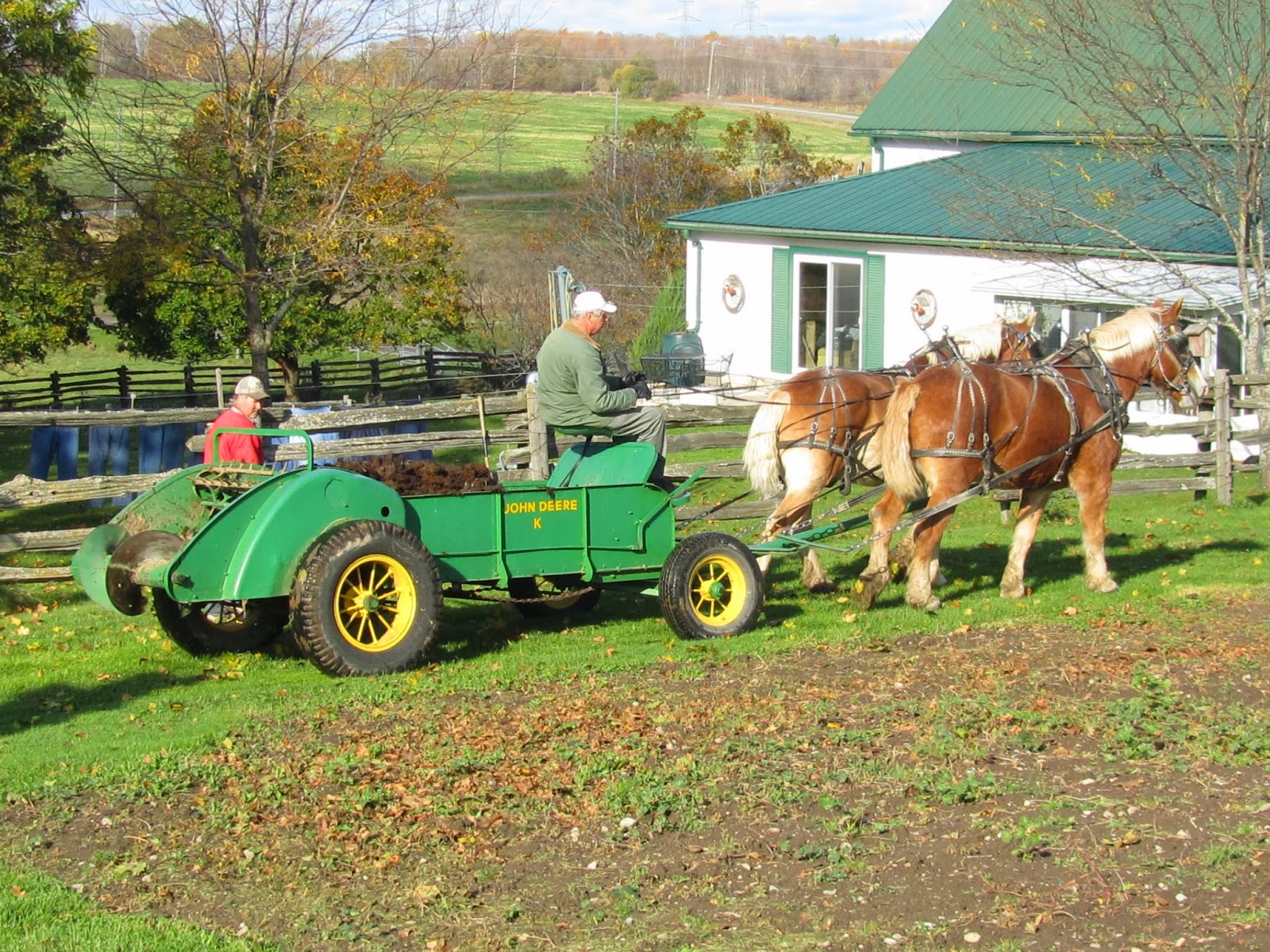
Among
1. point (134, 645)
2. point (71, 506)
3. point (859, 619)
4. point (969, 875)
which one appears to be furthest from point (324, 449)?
point (969, 875)

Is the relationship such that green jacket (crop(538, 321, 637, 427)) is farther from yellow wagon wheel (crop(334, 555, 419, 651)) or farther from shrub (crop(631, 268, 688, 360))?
shrub (crop(631, 268, 688, 360))

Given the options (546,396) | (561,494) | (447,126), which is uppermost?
(447,126)

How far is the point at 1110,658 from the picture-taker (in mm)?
8938

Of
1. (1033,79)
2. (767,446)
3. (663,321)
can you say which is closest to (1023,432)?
(767,446)

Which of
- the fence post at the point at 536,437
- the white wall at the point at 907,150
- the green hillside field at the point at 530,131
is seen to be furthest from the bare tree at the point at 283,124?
the white wall at the point at 907,150

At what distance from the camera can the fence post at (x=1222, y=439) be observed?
53.6 feet

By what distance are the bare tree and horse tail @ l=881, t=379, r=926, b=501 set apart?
10.2 m

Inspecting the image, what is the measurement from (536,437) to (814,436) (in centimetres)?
268

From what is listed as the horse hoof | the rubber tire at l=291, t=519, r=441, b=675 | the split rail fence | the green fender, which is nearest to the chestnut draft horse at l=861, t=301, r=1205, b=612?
the horse hoof

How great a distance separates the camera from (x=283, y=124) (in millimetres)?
18484

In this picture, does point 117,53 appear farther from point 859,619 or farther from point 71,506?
point 859,619

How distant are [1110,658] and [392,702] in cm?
429

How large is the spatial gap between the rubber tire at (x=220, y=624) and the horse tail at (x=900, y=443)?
4240mm

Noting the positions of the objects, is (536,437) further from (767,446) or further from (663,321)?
(663,321)
